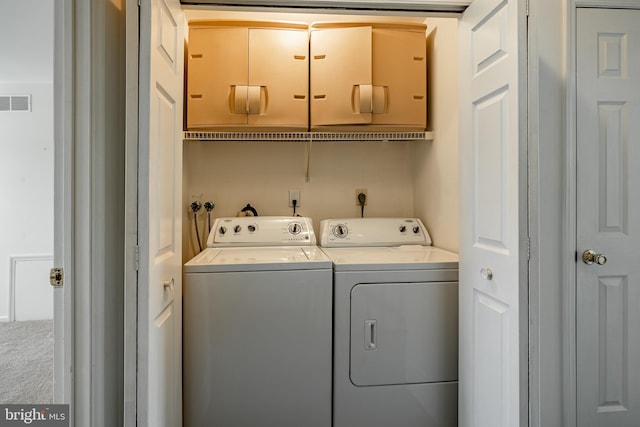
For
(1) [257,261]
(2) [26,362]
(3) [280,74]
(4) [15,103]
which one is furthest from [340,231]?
(4) [15,103]

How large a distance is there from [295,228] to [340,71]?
996mm

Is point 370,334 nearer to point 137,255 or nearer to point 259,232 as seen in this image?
point 259,232

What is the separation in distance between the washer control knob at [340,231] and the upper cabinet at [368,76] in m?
0.62

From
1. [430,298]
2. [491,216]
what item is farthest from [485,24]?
Answer: [430,298]

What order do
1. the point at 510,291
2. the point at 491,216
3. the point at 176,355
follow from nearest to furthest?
the point at 510,291 < the point at 491,216 < the point at 176,355

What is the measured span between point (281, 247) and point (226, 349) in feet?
2.37

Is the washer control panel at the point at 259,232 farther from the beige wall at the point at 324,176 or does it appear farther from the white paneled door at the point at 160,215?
the white paneled door at the point at 160,215

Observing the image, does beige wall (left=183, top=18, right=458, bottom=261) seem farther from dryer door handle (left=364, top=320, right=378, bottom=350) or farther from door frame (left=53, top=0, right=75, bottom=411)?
door frame (left=53, top=0, right=75, bottom=411)

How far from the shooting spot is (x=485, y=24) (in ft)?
4.62

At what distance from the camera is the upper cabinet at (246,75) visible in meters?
2.15

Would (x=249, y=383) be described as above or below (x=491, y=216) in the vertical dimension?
below

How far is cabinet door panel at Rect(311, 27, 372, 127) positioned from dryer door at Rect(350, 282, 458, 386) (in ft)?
3.50

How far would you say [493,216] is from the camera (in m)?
1.37

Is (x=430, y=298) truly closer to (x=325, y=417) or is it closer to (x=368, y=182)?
(x=325, y=417)
